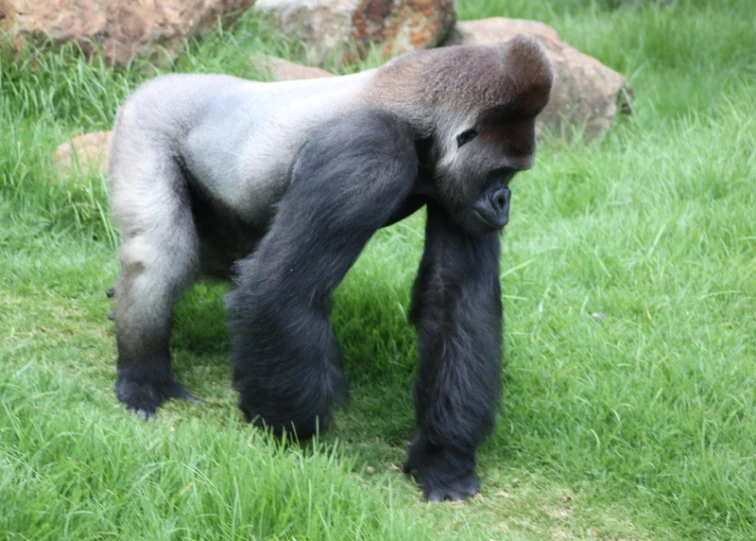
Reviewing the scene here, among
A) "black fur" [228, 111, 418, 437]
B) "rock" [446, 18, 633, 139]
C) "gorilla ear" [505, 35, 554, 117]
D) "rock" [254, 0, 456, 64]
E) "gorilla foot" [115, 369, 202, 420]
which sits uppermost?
"gorilla ear" [505, 35, 554, 117]

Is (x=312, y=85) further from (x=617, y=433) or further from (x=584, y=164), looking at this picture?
(x=584, y=164)

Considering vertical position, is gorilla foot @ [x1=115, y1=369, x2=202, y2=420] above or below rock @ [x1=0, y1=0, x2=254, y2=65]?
below

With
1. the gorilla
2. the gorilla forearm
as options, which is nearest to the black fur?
the gorilla

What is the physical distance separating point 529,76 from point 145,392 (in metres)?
1.63

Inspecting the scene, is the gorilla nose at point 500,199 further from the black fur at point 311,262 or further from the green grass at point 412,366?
the green grass at point 412,366

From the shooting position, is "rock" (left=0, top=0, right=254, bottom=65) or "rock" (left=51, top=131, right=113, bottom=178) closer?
"rock" (left=51, top=131, right=113, bottom=178)

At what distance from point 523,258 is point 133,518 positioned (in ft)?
8.22

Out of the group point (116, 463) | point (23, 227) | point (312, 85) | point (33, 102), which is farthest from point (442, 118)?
point (33, 102)

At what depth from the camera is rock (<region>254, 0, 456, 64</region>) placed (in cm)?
616

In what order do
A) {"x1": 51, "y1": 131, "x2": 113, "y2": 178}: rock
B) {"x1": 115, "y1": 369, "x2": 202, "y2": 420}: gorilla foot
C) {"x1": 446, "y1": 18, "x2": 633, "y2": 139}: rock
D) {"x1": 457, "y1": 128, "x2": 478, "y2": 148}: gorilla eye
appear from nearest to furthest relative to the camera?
1. {"x1": 457, "y1": 128, "x2": 478, "y2": 148}: gorilla eye
2. {"x1": 115, "y1": 369, "x2": 202, "y2": 420}: gorilla foot
3. {"x1": 51, "y1": 131, "x2": 113, "y2": 178}: rock
4. {"x1": 446, "y1": 18, "x2": 633, "y2": 139}: rock

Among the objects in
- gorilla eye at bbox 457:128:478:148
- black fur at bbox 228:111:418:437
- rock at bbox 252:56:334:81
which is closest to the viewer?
black fur at bbox 228:111:418:437

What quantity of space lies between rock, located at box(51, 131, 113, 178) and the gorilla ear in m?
2.19

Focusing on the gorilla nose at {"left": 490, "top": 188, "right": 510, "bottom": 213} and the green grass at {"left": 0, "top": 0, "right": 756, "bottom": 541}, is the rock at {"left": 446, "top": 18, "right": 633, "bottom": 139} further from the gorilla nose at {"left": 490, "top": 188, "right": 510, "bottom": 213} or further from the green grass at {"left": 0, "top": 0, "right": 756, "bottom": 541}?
the gorilla nose at {"left": 490, "top": 188, "right": 510, "bottom": 213}

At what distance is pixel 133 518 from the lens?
8.04 feet
